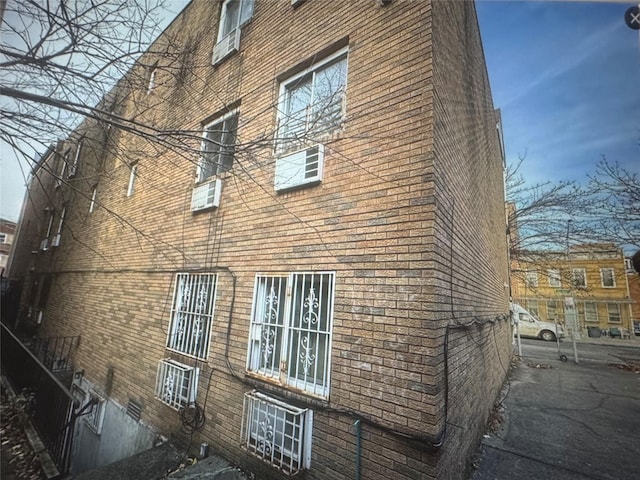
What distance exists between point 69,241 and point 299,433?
38.6 ft

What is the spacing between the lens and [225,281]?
175 inches

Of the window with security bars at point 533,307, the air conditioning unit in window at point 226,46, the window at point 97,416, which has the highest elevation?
the air conditioning unit in window at point 226,46

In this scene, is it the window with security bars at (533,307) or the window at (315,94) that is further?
the window with security bars at (533,307)

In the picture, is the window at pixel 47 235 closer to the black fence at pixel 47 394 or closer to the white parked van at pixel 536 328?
the black fence at pixel 47 394

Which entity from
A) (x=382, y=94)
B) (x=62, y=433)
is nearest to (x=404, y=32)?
(x=382, y=94)

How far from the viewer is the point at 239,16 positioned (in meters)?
6.10

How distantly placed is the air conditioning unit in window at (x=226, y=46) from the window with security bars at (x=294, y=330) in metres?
4.71

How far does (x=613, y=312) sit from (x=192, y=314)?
31660 millimetres

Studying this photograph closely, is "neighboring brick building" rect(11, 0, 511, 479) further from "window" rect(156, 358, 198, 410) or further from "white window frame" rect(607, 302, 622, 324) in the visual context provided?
"white window frame" rect(607, 302, 622, 324)

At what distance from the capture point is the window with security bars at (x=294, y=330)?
3287mm

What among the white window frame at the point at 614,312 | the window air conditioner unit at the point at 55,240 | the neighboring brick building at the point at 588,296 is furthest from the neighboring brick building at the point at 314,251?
the white window frame at the point at 614,312

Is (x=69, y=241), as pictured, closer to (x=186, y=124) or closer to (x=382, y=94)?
(x=186, y=124)

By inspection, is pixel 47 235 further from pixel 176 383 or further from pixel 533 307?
pixel 533 307

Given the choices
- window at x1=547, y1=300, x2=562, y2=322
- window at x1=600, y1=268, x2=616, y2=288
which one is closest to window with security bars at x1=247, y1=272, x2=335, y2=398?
window at x1=600, y1=268, x2=616, y2=288
